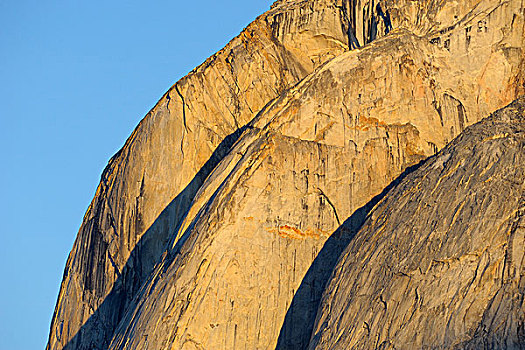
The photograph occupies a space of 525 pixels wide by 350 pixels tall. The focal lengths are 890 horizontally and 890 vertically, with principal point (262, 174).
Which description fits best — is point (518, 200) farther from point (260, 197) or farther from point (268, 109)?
point (268, 109)

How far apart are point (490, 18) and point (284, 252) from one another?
336 inches

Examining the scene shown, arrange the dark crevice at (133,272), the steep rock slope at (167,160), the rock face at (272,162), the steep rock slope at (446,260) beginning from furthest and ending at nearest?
the steep rock slope at (167,160) < the dark crevice at (133,272) < the rock face at (272,162) < the steep rock slope at (446,260)

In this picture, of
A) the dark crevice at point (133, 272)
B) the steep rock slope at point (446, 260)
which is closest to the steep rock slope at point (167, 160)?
the dark crevice at point (133, 272)

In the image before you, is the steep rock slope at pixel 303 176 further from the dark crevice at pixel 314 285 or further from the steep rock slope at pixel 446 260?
the steep rock slope at pixel 446 260

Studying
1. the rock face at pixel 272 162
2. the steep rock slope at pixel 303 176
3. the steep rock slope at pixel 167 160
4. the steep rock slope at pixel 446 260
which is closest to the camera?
the steep rock slope at pixel 446 260

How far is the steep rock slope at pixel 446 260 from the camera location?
53.0ft

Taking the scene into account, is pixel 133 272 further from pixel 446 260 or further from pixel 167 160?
pixel 446 260

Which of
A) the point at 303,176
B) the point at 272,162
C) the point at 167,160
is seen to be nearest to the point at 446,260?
the point at 303,176

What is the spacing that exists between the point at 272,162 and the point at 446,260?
5795mm

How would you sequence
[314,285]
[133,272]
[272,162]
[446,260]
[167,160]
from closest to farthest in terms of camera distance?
[446,260] → [314,285] → [272,162] → [133,272] → [167,160]

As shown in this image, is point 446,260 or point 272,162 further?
point 272,162

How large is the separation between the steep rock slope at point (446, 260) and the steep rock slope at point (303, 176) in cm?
203

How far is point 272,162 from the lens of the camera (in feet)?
70.1

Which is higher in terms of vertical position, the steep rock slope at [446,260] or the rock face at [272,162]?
the rock face at [272,162]
